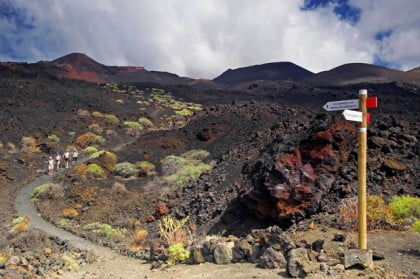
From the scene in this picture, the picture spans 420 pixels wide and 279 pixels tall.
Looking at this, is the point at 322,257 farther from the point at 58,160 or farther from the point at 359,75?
the point at 359,75

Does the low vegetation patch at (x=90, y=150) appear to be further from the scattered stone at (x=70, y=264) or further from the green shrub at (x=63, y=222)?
the scattered stone at (x=70, y=264)

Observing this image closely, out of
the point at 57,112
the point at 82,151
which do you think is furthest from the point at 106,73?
the point at 82,151

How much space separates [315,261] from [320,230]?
2303mm

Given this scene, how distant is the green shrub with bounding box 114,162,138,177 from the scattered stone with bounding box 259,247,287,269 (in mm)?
16855

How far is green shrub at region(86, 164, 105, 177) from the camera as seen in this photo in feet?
78.6

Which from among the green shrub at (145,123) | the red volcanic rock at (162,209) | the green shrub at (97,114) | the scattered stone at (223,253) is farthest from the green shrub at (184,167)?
the green shrub at (97,114)

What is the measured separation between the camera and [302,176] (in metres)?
12.0

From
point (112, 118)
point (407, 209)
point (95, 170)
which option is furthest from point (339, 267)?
point (112, 118)

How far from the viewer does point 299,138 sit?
14.6 metres

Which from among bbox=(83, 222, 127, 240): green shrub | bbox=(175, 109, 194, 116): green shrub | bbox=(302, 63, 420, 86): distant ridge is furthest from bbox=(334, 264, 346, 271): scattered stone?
bbox=(302, 63, 420, 86): distant ridge

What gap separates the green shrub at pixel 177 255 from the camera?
9.85 m

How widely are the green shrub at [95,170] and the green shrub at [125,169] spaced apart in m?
0.88

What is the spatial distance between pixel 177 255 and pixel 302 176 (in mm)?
4402

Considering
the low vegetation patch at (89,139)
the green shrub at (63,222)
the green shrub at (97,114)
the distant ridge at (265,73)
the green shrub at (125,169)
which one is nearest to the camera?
the green shrub at (63,222)
